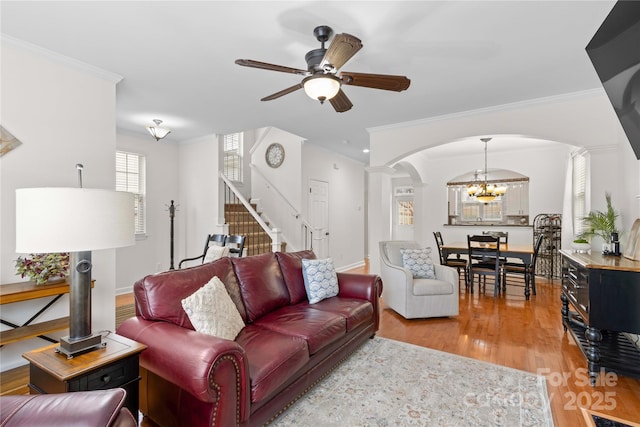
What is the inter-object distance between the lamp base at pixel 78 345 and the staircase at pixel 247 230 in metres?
3.94

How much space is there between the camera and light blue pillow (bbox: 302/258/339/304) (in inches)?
122

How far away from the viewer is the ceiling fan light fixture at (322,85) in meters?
2.19

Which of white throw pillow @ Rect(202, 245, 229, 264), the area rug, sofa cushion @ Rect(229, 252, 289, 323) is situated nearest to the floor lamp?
sofa cushion @ Rect(229, 252, 289, 323)

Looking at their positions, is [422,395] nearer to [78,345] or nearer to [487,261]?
[78,345]

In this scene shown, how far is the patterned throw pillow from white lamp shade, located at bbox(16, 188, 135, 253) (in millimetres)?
3495

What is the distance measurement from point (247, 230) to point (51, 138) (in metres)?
3.59

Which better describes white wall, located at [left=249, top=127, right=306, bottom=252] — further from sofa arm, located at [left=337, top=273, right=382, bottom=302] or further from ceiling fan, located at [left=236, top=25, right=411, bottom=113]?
ceiling fan, located at [left=236, top=25, right=411, bottom=113]

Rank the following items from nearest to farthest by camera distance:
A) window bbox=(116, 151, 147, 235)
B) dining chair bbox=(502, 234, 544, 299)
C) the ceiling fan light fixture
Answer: the ceiling fan light fixture, dining chair bbox=(502, 234, 544, 299), window bbox=(116, 151, 147, 235)

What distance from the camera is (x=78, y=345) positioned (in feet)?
5.34

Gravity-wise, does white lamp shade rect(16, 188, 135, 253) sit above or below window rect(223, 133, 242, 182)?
below

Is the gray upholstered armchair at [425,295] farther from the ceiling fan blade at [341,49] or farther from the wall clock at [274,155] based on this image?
the wall clock at [274,155]

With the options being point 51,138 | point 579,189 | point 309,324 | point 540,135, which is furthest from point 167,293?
point 579,189

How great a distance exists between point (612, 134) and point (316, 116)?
11.4ft

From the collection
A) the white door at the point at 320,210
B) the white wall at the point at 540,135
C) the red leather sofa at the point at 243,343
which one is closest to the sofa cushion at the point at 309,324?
the red leather sofa at the point at 243,343
